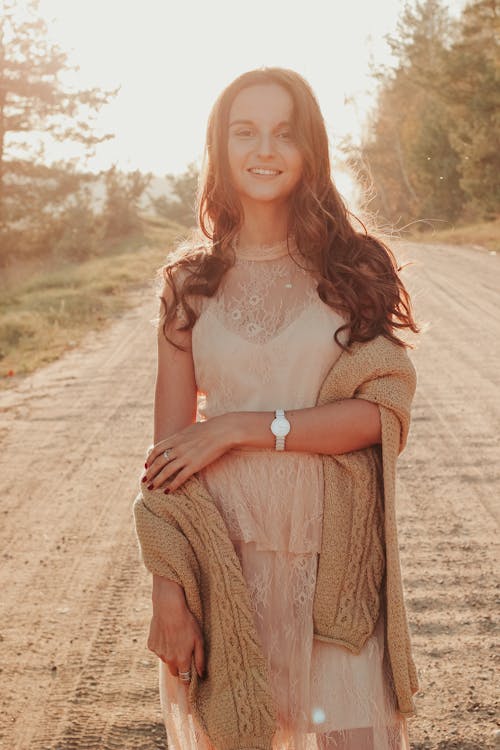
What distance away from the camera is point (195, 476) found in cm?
239

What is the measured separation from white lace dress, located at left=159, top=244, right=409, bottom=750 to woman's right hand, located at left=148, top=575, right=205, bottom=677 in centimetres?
14

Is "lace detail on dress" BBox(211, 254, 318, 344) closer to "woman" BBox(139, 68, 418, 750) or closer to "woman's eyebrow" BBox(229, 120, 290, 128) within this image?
"woman" BBox(139, 68, 418, 750)

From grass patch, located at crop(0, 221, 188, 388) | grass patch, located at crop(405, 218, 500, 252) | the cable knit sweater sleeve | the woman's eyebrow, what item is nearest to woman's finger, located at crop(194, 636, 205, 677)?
the cable knit sweater sleeve

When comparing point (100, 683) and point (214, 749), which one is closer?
point (214, 749)

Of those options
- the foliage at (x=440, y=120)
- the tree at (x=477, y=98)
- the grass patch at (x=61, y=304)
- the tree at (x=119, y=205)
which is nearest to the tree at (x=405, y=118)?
the foliage at (x=440, y=120)

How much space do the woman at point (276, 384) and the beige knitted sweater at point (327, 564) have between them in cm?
3

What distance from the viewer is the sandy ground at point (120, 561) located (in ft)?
11.5

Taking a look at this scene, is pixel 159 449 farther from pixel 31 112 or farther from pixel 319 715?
pixel 31 112

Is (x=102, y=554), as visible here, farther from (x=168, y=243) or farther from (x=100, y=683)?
(x=168, y=243)

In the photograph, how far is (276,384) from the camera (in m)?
2.42

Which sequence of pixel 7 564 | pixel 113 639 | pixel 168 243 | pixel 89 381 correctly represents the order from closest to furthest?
pixel 113 639 < pixel 7 564 < pixel 89 381 < pixel 168 243

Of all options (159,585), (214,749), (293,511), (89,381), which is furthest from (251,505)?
(89,381)

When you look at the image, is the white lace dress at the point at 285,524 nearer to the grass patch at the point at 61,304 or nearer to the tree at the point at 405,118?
the grass patch at the point at 61,304

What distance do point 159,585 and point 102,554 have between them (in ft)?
9.39
